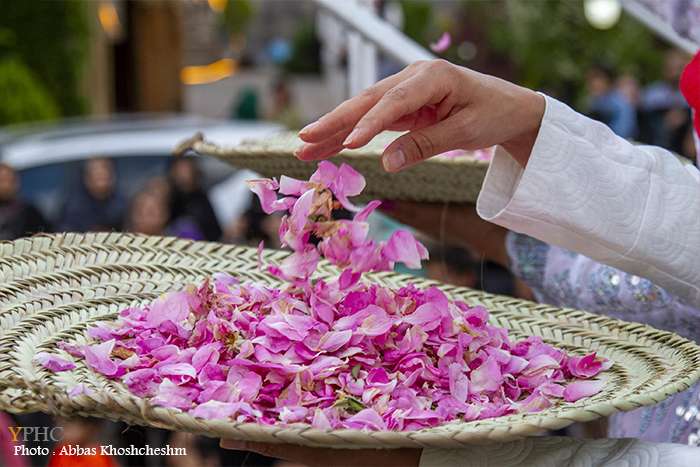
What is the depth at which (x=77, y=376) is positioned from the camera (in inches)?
46.1

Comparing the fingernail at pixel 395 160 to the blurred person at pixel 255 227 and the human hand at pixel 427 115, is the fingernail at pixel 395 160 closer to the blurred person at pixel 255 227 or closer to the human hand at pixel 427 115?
the human hand at pixel 427 115

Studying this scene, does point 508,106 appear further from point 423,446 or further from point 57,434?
point 57,434

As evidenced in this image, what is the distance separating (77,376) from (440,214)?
1.03m

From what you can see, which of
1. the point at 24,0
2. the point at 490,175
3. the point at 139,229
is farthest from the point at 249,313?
the point at 24,0

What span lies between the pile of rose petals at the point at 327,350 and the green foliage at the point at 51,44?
854 cm

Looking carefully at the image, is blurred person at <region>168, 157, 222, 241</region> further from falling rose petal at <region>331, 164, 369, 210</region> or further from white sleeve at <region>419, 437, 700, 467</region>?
white sleeve at <region>419, 437, 700, 467</region>

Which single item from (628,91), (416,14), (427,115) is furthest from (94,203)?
(416,14)

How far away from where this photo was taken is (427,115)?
125 centimetres

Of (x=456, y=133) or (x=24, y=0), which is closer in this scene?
(x=456, y=133)

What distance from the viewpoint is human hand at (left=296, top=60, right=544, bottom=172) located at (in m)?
1.17

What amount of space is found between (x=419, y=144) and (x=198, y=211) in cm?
447

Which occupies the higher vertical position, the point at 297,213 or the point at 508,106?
the point at 508,106

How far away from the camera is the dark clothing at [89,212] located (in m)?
5.48

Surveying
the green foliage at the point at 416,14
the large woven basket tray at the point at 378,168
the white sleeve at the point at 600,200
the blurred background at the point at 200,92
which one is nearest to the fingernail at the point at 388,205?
the large woven basket tray at the point at 378,168
